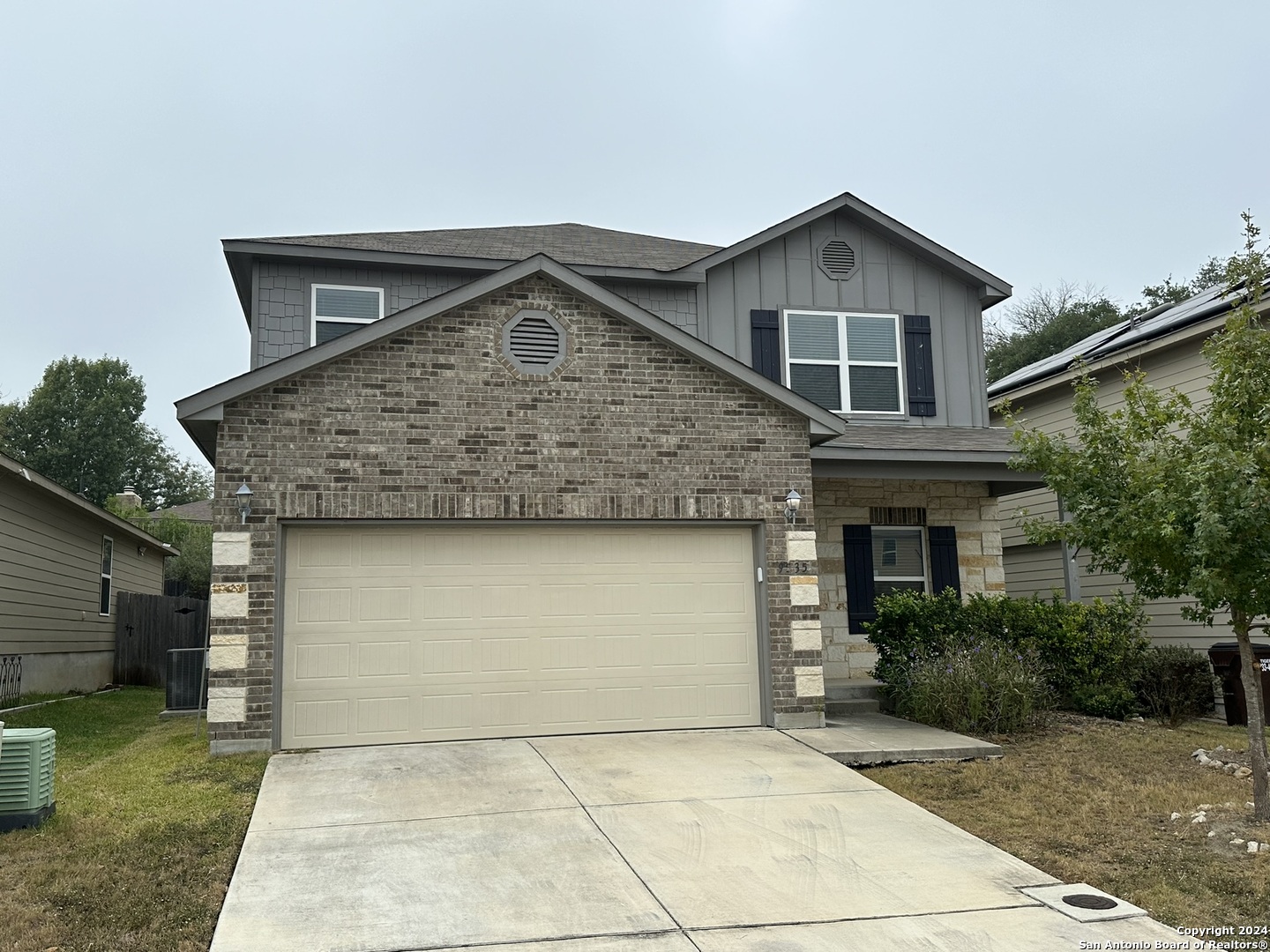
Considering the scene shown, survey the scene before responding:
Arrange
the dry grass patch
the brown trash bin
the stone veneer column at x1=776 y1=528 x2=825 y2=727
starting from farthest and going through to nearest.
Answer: the brown trash bin, the stone veneer column at x1=776 y1=528 x2=825 y2=727, the dry grass patch

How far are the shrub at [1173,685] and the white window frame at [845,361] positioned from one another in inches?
185

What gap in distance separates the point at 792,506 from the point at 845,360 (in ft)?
14.9

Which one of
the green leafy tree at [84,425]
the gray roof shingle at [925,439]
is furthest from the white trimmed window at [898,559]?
the green leafy tree at [84,425]

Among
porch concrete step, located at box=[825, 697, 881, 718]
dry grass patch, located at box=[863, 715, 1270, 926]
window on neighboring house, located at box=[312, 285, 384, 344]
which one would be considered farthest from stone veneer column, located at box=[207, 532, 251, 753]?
porch concrete step, located at box=[825, 697, 881, 718]

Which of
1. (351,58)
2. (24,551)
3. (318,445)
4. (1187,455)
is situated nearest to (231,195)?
(351,58)

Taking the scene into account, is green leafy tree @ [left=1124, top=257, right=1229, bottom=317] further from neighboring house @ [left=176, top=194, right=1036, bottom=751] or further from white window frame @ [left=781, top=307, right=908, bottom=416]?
neighboring house @ [left=176, top=194, right=1036, bottom=751]

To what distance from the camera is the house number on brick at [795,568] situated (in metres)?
11.3

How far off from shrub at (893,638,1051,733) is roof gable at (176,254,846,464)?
2.90m

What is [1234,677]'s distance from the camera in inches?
505

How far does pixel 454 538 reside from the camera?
10727 millimetres

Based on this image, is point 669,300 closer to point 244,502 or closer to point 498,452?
point 498,452

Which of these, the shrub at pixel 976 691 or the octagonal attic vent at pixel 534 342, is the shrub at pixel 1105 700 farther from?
the octagonal attic vent at pixel 534 342

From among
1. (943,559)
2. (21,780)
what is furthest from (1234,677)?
(21,780)

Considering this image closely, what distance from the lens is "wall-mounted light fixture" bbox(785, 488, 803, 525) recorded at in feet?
37.1
